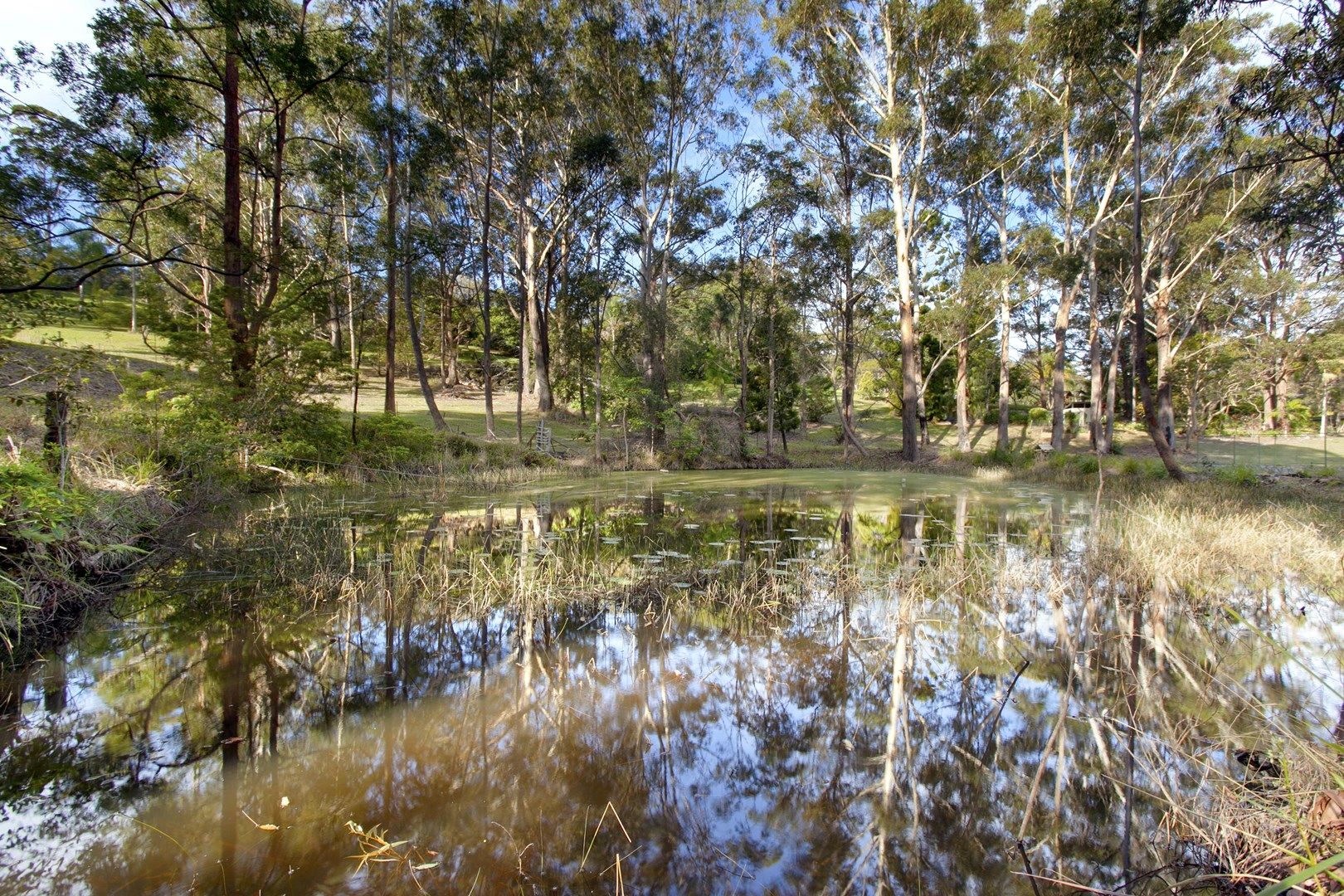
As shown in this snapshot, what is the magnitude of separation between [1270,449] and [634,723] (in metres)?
34.0

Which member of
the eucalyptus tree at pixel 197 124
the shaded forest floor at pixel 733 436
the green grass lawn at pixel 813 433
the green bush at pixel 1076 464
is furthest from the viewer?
the green grass lawn at pixel 813 433

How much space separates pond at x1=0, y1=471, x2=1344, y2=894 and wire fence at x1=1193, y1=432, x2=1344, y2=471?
23.6 metres

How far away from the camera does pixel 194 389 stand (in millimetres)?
11430

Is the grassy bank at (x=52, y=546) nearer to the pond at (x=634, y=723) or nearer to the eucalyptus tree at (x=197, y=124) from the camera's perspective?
the pond at (x=634, y=723)

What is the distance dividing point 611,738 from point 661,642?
127 cm

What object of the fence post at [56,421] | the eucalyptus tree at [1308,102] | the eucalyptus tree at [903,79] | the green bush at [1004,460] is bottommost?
the green bush at [1004,460]

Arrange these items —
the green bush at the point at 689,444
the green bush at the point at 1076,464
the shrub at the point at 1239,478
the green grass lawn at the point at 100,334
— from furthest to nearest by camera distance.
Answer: the green bush at the point at 689,444, the green bush at the point at 1076,464, the shrub at the point at 1239,478, the green grass lawn at the point at 100,334

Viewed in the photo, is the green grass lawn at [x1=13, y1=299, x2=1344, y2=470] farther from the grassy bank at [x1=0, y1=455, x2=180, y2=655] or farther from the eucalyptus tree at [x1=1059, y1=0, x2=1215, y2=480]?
the grassy bank at [x1=0, y1=455, x2=180, y2=655]

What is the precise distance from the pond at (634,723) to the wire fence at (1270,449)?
2360cm

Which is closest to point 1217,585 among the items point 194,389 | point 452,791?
point 452,791

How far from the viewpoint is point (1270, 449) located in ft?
86.1

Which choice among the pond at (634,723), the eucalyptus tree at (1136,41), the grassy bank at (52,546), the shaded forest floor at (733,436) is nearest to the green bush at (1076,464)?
A: the eucalyptus tree at (1136,41)

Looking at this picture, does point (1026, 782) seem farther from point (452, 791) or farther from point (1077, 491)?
point (1077, 491)

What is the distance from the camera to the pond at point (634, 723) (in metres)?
2.29
